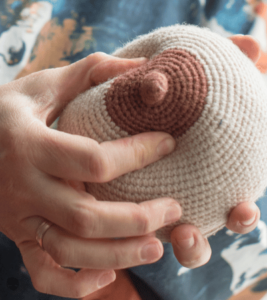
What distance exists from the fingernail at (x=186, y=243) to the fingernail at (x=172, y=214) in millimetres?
47

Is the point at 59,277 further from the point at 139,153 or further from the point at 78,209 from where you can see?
the point at 139,153

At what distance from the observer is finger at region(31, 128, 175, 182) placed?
18.5 inches

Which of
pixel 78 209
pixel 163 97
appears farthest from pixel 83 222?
pixel 163 97

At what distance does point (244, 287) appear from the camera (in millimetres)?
918

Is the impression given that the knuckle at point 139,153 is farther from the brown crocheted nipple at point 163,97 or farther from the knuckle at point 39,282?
the knuckle at point 39,282

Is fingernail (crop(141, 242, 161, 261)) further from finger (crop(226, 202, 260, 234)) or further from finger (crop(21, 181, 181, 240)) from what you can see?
finger (crop(226, 202, 260, 234))

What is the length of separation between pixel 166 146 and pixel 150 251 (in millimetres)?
195

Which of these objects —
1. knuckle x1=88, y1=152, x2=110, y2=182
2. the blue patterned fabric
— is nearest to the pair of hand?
knuckle x1=88, y1=152, x2=110, y2=182

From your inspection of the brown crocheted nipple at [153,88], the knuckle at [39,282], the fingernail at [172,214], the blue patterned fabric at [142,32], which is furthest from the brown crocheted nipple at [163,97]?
the blue patterned fabric at [142,32]

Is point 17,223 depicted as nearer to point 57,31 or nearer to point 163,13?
point 57,31

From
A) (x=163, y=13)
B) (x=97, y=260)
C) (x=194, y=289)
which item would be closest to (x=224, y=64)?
(x=97, y=260)

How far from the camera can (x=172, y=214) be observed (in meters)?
0.48

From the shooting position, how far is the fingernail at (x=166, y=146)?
→ 0.48 metres

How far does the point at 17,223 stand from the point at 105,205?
0.69 ft
